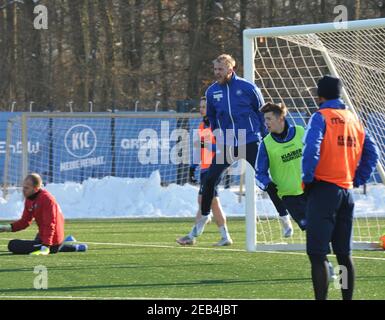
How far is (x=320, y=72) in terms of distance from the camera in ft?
48.9

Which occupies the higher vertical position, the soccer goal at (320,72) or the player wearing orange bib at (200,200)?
the soccer goal at (320,72)

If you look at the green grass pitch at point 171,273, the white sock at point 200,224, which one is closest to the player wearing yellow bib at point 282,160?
the green grass pitch at point 171,273

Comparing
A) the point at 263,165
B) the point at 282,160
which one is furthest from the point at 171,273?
the point at 282,160

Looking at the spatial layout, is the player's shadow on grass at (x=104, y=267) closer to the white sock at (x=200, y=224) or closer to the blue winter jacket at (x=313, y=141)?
the white sock at (x=200, y=224)

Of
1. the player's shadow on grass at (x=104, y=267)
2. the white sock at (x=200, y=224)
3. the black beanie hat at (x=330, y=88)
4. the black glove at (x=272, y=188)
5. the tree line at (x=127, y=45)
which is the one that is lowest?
the player's shadow on grass at (x=104, y=267)

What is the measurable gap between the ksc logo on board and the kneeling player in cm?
1424

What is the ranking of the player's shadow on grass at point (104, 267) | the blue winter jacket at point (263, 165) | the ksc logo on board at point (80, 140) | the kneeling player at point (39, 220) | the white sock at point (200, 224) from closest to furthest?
the blue winter jacket at point (263, 165) → the player's shadow on grass at point (104, 267) → the kneeling player at point (39, 220) → the white sock at point (200, 224) → the ksc logo on board at point (80, 140)

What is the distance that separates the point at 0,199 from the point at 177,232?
6.96 meters

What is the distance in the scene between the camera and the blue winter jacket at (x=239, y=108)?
12484mm

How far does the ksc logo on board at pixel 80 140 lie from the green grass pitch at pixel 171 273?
39.4 ft

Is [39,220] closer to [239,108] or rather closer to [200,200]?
[200,200]

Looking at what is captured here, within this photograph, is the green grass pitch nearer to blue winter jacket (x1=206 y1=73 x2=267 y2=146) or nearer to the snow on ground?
blue winter jacket (x1=206 y1=73 x2=267 y2=146)
